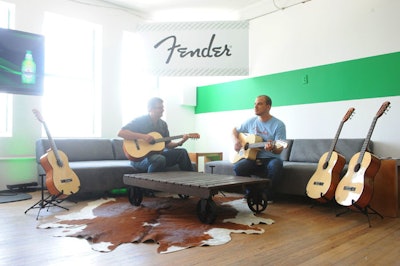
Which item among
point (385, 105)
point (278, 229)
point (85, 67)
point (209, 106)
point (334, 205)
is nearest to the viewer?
point (278, 229)

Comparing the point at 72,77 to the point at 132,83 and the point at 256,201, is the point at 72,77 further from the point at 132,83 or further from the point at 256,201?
the point at 256,201

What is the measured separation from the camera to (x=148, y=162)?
327 cm

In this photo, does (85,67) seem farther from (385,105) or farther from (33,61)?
(385,105)

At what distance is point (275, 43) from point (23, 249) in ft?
12.7

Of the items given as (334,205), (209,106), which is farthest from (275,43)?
(334,205)

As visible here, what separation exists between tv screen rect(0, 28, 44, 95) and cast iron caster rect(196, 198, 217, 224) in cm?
272

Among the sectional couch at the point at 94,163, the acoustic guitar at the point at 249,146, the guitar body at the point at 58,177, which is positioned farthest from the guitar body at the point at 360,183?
the guitar body at the point at 58,177

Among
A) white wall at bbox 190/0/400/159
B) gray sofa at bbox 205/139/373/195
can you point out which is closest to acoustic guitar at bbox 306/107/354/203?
gray sofa at bbox 205/139/373/195

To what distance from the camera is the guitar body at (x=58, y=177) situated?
272cm

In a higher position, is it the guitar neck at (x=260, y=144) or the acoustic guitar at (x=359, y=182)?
the guitar neck at (x=260, y=144)

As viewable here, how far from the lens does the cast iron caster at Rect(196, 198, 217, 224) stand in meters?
2.30

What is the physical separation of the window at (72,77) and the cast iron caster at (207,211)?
2.84 metres

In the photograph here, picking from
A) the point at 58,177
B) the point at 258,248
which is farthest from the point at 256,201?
the point at 58,177

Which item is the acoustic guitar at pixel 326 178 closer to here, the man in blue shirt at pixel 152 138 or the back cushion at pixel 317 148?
the back cushion at pixel 317 148
